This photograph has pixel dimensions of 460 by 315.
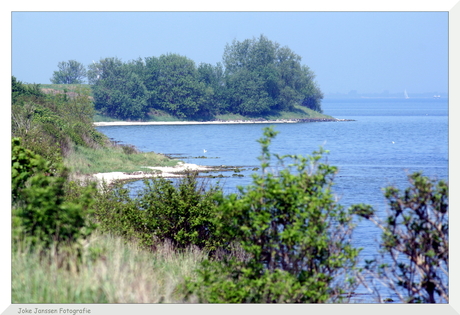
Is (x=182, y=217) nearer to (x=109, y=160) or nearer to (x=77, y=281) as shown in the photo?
(x=77, y=281)

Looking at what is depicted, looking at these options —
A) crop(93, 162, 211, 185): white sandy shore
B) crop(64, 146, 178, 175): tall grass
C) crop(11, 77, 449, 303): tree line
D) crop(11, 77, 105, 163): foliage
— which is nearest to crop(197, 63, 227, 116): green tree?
crop(11, 77, 105, 163): foliage

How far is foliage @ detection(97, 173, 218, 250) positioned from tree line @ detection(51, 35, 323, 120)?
95867 millimetres

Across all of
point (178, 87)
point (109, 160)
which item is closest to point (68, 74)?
point (178, 87)

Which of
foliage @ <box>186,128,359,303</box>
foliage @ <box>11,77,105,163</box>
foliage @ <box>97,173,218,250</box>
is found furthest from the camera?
foliage @ <box>11,77,105,163</box>

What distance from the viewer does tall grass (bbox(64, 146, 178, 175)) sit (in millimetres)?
34250

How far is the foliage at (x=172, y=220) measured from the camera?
13242 mm

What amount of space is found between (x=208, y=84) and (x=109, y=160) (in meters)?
85.1

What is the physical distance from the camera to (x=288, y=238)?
6.73 m

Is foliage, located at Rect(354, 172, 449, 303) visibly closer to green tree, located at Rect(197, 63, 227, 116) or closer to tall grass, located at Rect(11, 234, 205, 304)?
tall grass, located at Rect(11, 234, 205, 304)

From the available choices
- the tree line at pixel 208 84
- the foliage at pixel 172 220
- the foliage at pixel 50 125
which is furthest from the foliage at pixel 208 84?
the foliage at pixel 172 220

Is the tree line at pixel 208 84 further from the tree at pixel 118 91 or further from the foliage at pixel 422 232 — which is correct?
the foliage at pixel 422 232

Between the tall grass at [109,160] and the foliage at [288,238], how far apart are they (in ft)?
81.8
